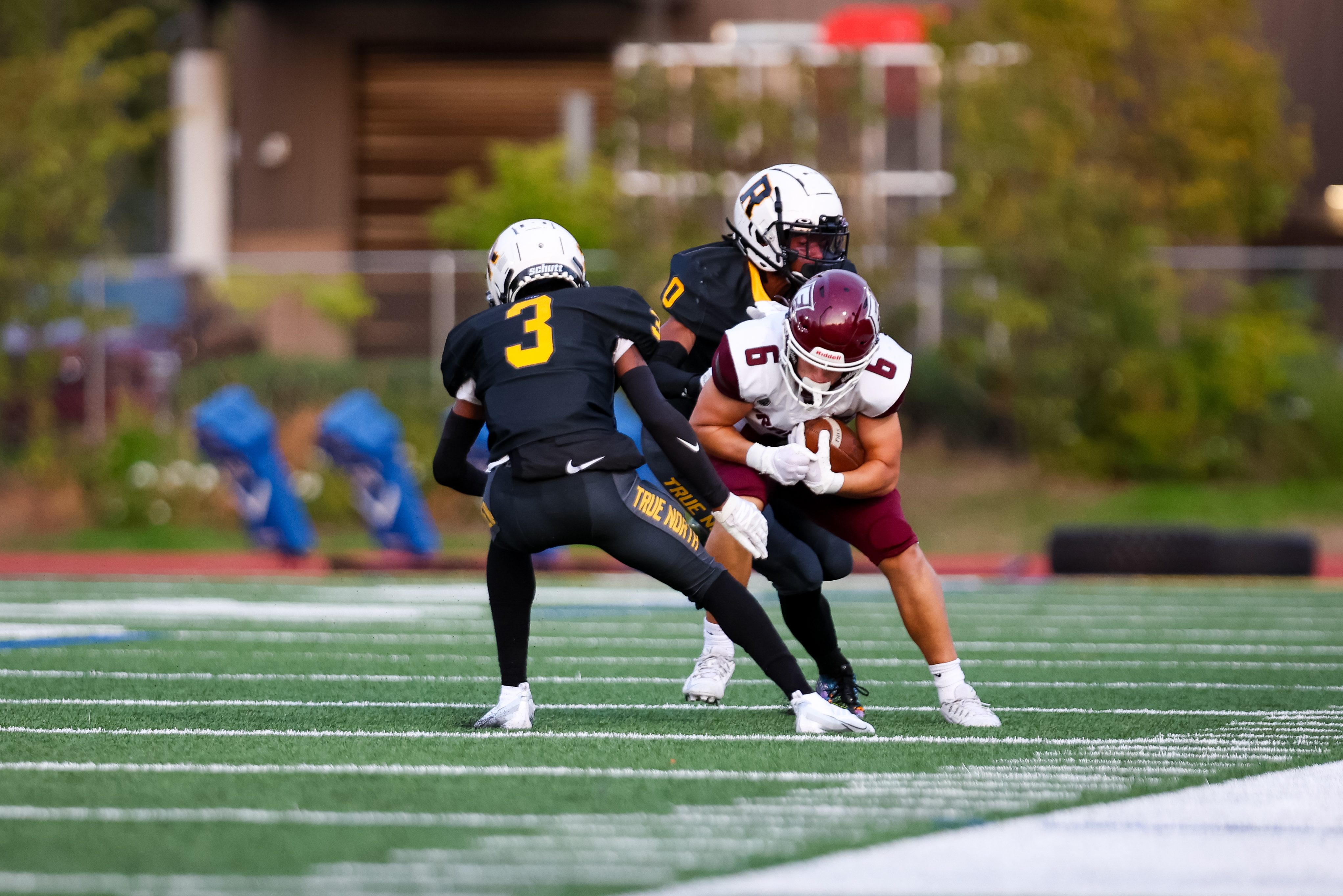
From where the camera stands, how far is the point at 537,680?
23.5ft

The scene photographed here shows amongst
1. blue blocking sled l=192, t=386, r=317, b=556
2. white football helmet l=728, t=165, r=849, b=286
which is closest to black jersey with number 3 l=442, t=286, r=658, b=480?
white football helmet l=728, t=165, r=849, b=286

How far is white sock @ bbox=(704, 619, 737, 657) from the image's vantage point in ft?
21.2

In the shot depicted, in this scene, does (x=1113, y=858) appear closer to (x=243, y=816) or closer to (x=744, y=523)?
(x=243, y=816)

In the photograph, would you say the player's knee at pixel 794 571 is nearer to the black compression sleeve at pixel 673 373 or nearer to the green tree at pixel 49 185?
the black compression sleeve at pixel 673 373

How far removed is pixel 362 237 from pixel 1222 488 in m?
11.2

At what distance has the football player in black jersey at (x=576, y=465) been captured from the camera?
215 inches

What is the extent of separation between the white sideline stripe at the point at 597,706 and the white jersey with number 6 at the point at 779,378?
102 cm

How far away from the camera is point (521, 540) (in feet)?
18.3

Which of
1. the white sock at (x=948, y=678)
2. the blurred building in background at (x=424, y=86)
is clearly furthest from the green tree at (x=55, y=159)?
the white sock at (x=948, y=678)

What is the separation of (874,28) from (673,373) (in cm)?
1545

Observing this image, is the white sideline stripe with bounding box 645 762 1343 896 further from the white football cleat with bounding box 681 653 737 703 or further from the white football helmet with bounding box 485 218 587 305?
the white football helmet with bounding box 485 218 587 305

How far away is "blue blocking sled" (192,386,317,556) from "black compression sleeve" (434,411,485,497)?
771 centimetres

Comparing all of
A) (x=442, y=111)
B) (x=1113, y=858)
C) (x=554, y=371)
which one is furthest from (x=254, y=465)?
(x=1113, y=858)

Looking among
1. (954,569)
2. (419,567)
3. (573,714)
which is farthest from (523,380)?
(954,569)
